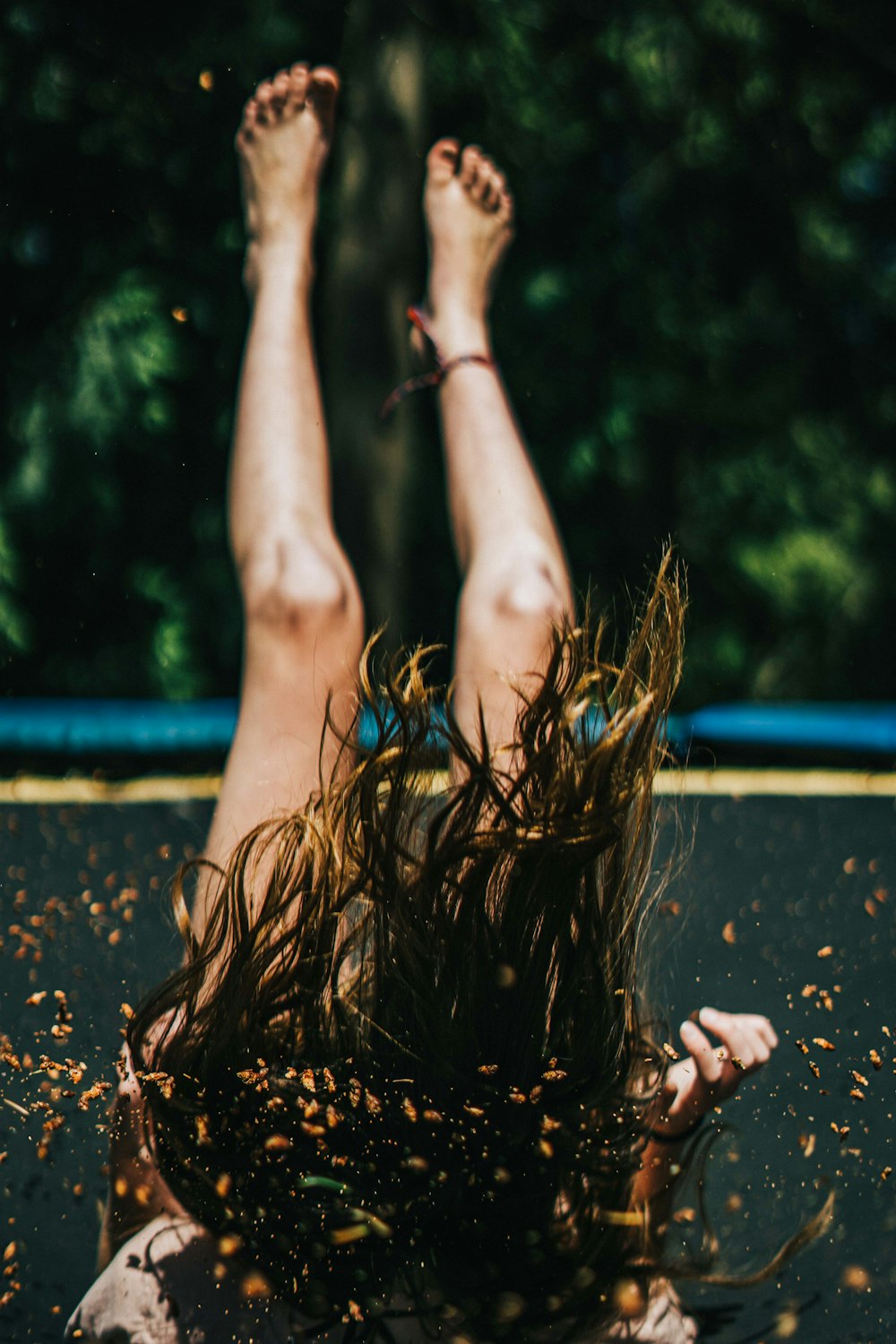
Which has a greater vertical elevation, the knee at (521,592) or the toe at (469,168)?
the toe at (469,168)

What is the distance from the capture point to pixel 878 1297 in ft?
1.73

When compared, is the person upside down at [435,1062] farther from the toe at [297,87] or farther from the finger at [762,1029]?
the toe at [297,87]

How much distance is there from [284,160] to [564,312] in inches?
25.5

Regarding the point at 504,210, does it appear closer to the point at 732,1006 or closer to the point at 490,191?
the point at 490,191

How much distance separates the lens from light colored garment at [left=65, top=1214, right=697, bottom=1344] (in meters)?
0.46

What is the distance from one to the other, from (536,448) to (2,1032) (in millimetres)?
1227

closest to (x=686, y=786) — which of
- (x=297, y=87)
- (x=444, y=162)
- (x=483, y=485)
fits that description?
(x=483, y=485)

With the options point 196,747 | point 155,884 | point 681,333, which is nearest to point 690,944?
point 155,884

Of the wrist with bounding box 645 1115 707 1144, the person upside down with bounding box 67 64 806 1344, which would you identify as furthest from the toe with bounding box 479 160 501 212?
the wrist with bounding box 645 1115 707 1144

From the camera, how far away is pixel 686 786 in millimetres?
1282

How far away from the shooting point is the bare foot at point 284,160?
1.08 m

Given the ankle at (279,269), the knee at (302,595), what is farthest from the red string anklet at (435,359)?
the knee at (302,595)

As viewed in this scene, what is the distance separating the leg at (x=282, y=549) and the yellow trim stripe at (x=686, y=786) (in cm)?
46

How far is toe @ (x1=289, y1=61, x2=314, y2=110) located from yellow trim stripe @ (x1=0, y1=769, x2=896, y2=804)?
0.70 meters
